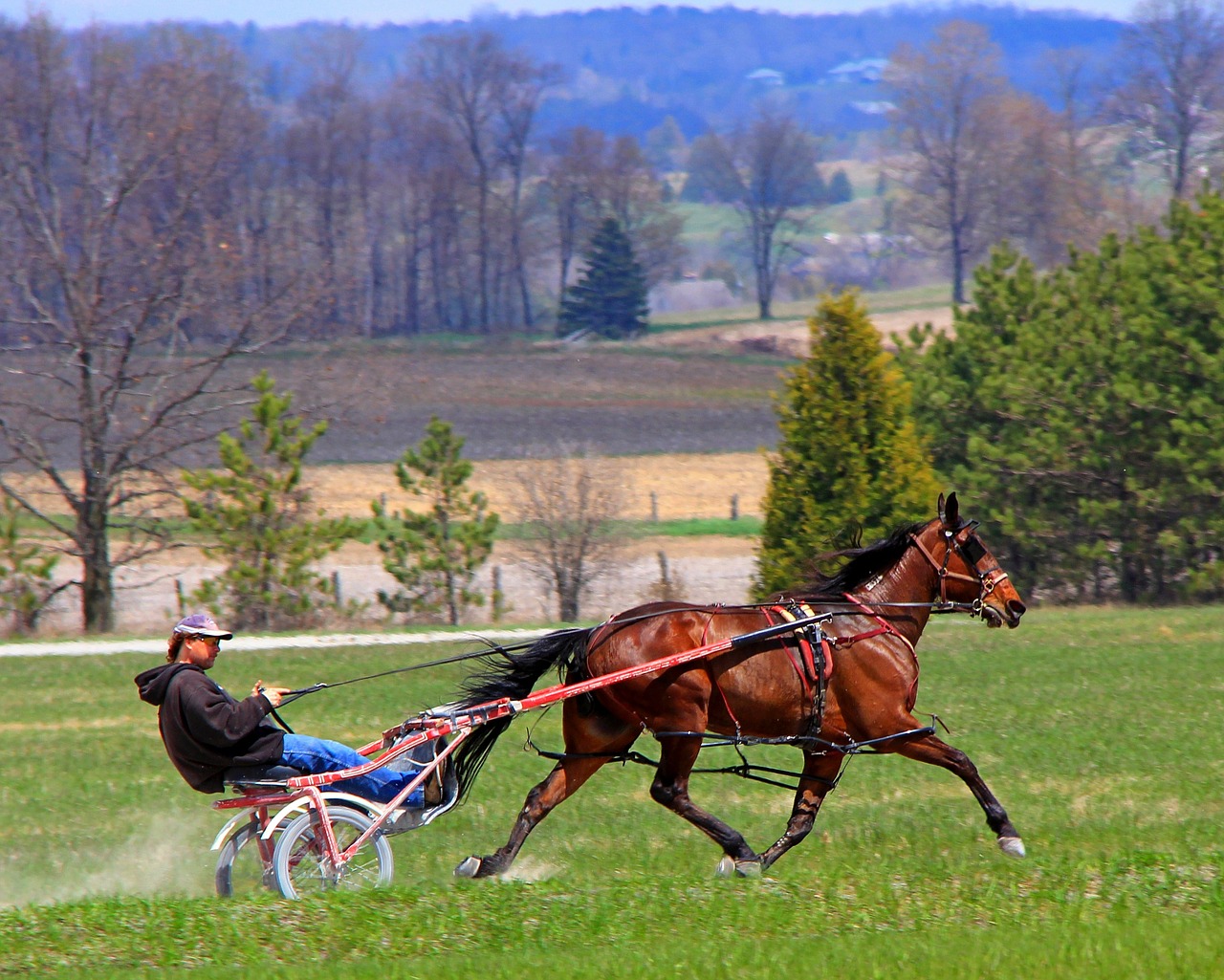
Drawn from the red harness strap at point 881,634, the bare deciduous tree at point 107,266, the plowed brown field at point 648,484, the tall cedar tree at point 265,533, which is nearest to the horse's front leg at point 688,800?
the red harness strap at point 881,634

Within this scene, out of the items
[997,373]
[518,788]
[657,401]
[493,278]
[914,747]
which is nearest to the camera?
[914,747]

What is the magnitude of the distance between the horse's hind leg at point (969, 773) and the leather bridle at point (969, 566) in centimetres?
92

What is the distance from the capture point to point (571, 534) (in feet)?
82.2

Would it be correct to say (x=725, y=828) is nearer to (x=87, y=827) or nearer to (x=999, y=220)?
(x=87, y=827)

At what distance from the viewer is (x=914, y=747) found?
332 inches

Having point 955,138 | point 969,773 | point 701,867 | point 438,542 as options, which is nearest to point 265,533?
point 438,542

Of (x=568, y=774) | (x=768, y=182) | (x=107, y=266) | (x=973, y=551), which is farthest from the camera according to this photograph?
(x=768, y=182)

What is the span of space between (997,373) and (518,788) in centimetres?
1604

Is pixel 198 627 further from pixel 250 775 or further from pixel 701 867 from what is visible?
pixel 701 867

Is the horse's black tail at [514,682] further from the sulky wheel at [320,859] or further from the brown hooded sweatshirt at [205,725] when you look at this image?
the brown hooded sweatshirt at [205,725]

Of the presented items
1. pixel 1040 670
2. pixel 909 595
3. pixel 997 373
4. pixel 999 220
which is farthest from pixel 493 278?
pixel 909 595

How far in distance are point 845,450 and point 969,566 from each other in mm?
11584

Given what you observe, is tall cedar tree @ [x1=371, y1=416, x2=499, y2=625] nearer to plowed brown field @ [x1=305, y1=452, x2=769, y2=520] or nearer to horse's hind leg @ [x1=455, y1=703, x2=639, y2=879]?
plowed brown field @ [x1=305, y1=452, x2=769, y2=520]

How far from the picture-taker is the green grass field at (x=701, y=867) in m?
6.64
